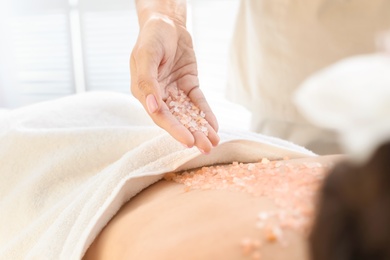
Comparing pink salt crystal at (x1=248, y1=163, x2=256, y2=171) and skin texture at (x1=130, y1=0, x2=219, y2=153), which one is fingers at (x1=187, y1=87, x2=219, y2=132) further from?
pink salt crystal at (x1=248, y1=163, x2=256, y2=171)

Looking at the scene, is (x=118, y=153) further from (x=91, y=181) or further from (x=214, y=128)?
(x=214, y=128)

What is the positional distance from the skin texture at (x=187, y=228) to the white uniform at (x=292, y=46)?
54 cm

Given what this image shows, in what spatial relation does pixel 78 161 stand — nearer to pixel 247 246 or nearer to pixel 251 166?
pixel 251 166

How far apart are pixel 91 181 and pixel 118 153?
10cm

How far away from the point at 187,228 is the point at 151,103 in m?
0.39

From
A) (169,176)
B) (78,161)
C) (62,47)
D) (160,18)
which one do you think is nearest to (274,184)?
(169,176)

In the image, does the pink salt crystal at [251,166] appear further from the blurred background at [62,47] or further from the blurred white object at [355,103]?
the blurred background at [62,47]

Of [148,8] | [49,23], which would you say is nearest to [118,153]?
[148,8]

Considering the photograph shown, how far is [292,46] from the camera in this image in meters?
1.50

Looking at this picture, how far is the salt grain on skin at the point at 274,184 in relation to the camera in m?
0.63

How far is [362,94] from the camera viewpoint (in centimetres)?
32

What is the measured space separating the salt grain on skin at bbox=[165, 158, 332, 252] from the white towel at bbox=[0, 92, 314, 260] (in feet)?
0.17

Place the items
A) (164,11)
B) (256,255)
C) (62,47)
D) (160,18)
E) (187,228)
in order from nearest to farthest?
(256,255) → (187,228) → (160,18) → (164,11) → (62,47)

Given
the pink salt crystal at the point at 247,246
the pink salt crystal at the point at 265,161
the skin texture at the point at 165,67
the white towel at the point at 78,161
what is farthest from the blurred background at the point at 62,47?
the pink salt crystal at the point at 247,246
